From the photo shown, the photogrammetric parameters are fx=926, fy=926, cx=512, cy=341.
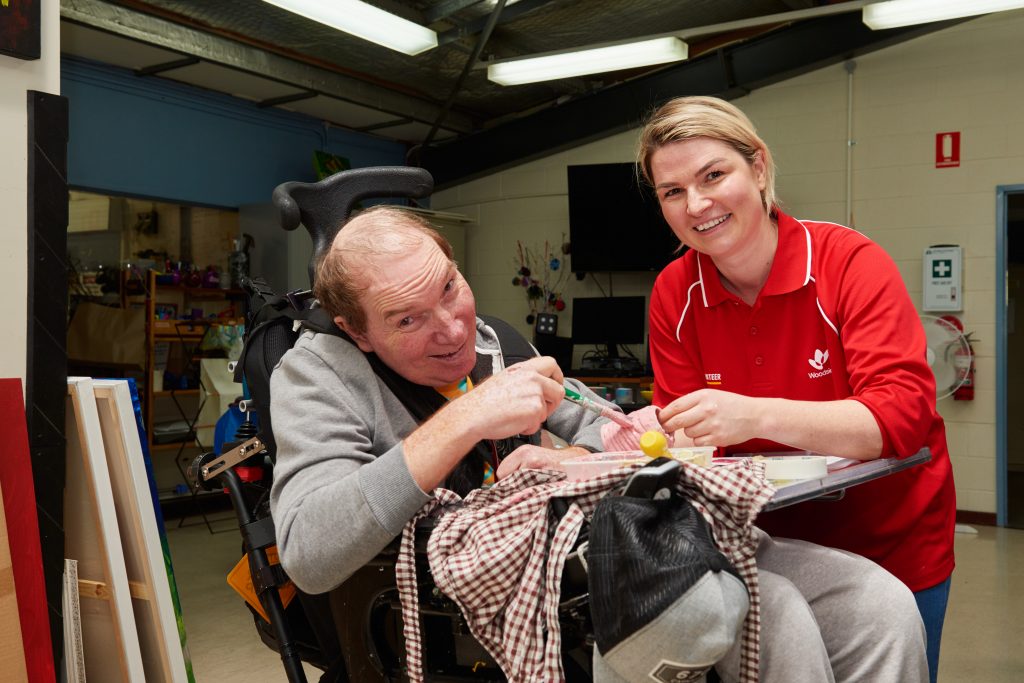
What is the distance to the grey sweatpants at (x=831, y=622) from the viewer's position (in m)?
1.09

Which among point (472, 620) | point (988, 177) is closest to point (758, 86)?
point (988, 177)

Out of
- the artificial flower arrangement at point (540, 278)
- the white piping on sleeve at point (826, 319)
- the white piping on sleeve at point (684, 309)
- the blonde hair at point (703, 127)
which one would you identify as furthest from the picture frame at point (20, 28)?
the artificial flower arrangement at point (540, 278)

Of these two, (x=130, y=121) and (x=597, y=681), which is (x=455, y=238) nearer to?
(x=130, y=121)

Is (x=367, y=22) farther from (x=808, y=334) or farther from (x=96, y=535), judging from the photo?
(x=808, y=334)

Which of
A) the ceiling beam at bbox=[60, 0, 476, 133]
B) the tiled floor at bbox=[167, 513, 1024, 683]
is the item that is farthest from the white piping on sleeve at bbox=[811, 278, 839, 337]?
the ceiling beam at bbox=[60, 0, 476, 133]

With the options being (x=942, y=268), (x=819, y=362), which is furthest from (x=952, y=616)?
(x=819, y=362)

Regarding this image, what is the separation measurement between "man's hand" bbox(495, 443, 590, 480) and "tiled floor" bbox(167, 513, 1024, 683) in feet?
6.61

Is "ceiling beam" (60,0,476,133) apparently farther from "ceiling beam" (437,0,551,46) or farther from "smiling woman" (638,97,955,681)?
"smiling woman" (638,97,955,681)

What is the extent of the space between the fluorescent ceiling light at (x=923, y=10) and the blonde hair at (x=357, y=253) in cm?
444

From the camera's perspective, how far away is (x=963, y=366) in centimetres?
565

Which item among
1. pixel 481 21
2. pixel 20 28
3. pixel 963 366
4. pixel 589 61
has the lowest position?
pixel 963 366

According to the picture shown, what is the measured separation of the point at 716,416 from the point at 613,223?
19.2ft

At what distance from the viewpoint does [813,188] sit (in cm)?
650

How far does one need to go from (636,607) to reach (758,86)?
20.9 feet
